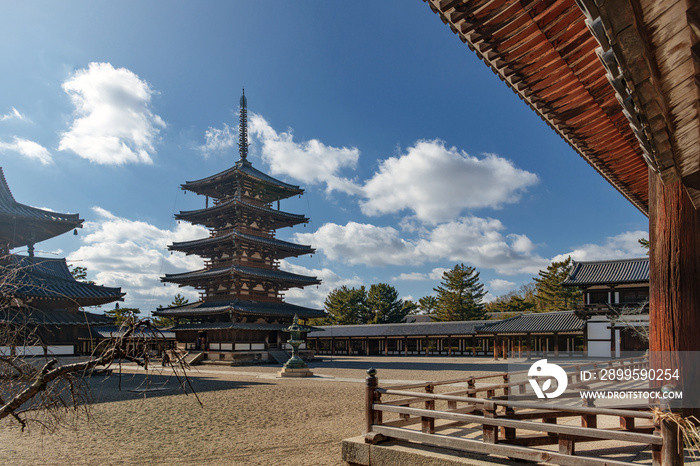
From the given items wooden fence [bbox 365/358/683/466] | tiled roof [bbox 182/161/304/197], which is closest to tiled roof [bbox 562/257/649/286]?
tiled roof [bbox 182/161/304/197]

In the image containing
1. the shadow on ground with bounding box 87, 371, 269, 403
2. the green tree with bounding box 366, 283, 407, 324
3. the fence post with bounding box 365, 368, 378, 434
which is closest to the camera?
the fence post with bounding box 365, 368, 378, 434

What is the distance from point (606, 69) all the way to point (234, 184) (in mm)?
36827

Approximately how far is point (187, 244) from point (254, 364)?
12.3 meters

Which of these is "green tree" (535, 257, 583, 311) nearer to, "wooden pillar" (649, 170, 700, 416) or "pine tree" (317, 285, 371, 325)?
"pine tree" (317, 285, 371, 325)

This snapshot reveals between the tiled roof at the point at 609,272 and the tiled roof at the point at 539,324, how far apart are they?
2.79 metres

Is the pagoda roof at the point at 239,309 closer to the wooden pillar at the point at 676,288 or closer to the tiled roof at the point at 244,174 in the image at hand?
the tiled roof at the point at 244,174

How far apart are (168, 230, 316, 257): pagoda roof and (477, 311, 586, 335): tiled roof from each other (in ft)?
54.0

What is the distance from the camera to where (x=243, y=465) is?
23.1ft

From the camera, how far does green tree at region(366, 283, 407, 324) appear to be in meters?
54.9

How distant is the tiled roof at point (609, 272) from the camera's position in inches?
1192

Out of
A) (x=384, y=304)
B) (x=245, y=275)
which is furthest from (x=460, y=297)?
(x=245, y=275)

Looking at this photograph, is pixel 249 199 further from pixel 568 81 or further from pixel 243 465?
pixel 568 81

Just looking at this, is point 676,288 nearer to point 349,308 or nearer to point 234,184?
point 234,184

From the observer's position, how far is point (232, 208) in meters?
35.7
